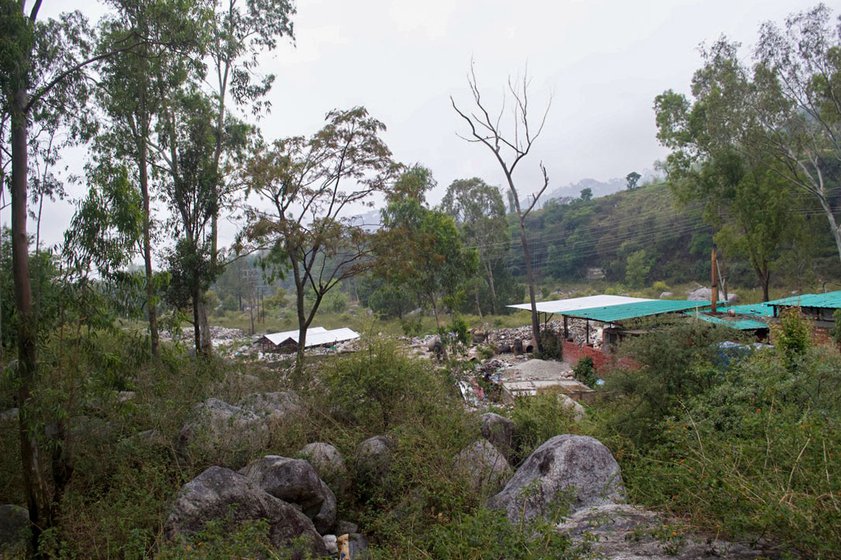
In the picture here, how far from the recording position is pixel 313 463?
6.07 metres

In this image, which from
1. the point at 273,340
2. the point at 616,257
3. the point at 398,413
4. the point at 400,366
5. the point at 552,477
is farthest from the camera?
the point at 616,257

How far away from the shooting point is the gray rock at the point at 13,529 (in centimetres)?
460

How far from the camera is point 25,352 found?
494cm

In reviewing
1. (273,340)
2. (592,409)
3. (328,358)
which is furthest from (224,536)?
(273,340)

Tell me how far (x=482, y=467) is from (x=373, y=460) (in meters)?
1.22

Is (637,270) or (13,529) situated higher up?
(637,270)

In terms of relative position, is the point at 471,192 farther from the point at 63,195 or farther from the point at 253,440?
the point at 253,440

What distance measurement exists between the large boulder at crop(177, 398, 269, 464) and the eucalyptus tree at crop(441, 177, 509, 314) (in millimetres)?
30557

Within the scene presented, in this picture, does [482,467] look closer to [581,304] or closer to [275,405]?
[275,405]

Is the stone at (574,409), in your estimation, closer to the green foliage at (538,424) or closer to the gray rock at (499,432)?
the green foliage at (538,424)

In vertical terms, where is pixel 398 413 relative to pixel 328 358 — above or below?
below

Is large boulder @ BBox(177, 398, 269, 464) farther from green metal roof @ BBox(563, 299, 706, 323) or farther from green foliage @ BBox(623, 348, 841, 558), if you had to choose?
green metal roof @ BBox(563, 299, 706, 323)

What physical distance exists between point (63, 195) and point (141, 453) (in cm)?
636

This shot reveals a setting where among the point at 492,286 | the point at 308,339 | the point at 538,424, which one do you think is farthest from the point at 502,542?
the point at 492,286
